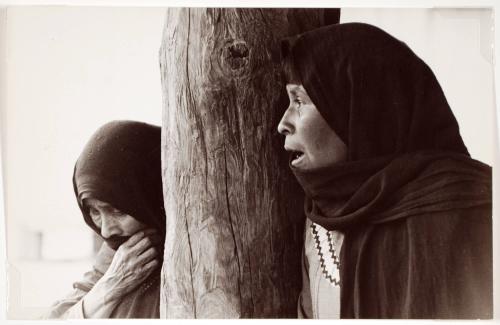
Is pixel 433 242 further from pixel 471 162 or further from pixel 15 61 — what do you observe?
pixel 15 61

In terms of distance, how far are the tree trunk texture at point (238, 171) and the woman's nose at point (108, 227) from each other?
0.19 metres

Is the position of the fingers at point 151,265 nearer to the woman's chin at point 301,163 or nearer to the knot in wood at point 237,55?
the woman's chin at point 301,163

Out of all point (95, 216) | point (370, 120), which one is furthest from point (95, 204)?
point (370, 120)

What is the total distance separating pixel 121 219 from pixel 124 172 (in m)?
0.13

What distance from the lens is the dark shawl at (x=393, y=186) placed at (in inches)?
64.0

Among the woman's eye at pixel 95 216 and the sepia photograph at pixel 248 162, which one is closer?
the sepia photograph at pixel 248 162

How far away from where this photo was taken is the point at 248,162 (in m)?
1.70

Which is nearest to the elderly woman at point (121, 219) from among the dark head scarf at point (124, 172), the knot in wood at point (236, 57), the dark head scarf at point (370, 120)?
the dark head scarf at point (124, 172)

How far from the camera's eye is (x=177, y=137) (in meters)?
1.72

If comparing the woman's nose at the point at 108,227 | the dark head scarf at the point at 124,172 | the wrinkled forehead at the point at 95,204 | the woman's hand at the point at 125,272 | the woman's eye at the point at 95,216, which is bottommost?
the woman's hand at the point at 125,272

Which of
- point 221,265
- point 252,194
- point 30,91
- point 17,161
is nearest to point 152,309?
point 221,265

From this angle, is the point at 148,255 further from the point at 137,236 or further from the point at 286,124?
the point at 286,124

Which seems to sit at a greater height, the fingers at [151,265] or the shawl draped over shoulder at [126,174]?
the shawl draped over shoulder at [126,174]

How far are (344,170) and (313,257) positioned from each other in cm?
24
